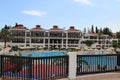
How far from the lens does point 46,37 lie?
89.0 metres

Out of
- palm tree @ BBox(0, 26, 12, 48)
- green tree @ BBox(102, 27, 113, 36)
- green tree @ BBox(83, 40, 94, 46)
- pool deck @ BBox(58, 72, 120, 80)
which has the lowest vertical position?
green tree @ BBox(83, 40, 94, 46)

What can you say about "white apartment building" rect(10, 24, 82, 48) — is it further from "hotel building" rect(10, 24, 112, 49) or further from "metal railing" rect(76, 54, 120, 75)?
"metal railing" rect(76, 54, 120, 75)

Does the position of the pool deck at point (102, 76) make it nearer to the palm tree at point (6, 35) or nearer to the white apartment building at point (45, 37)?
the palm tree at point (6, 35)

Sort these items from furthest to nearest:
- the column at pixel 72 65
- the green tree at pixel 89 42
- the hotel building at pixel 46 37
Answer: the green tree at pixel 89 42 < the hotel building at pixel 46 37 < the column at pixel 72 65

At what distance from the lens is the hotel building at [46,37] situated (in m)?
85.8

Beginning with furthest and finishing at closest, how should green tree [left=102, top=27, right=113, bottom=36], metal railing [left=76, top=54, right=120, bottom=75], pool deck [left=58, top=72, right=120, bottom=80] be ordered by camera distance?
green tree [left=102, top=27, right=113, bottom=36]
metal railing [left=76, top=54, right=120, bottom=75]
pool deck [left=58, top=72, right=120, bottom=80]

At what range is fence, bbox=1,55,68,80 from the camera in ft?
34.3

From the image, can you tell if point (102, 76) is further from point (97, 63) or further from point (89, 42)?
point (89, 42)

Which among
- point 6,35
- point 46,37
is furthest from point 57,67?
point 46,37

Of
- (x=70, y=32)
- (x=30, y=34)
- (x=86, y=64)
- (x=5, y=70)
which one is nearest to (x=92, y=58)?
(x=86, y=64)

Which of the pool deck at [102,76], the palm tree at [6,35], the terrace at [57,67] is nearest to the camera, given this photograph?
the terrace at [57,67]

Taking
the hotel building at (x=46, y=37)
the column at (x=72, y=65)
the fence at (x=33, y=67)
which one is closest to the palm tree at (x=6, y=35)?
the hotel building at (x=46, y=37)

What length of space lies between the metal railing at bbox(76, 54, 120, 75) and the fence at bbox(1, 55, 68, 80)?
32.2 inches

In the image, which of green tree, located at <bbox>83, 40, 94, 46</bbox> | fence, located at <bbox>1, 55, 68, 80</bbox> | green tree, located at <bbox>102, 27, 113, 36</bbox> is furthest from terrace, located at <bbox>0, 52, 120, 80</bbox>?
green tree, located at <bbox>102, 27, 113, 36</bbox>
